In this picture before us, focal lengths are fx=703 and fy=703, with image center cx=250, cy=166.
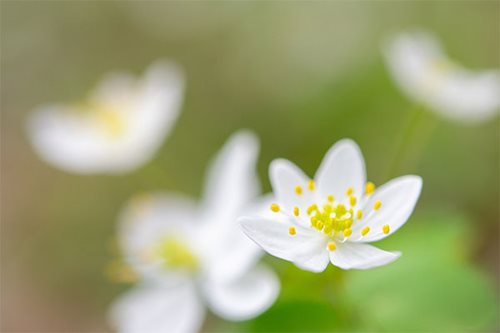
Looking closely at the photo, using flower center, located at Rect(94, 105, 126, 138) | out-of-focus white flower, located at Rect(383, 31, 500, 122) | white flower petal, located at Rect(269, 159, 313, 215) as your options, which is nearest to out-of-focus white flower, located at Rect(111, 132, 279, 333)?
white flower petal, located at Rect(269, 159, 313, 215)

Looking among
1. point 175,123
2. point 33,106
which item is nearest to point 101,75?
point 33,106

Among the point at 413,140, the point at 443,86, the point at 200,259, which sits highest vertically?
the point at 413,140

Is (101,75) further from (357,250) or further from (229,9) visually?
(357,250)

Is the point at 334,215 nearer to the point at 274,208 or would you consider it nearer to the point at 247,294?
the point at 274,208

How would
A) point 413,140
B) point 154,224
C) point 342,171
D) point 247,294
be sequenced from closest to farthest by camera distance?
point 342,171 < point 247,294 < point 154,224 < point 413,140

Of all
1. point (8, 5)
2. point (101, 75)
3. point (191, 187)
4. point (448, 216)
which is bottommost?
point (448, 216)

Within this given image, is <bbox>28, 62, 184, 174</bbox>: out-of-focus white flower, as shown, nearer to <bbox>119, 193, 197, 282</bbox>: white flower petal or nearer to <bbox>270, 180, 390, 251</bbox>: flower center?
<bbox>119, 193, 197, 282</bbox>: white flower petal

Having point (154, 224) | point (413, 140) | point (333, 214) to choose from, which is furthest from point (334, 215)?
point (413, 140)
